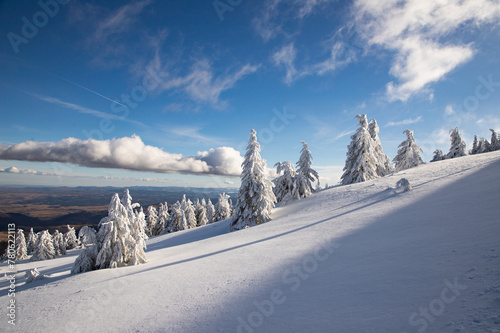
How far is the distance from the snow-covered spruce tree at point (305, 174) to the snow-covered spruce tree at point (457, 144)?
2999 cm

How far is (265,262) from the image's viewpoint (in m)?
7.75

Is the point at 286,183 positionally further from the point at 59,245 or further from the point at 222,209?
the point at 59,245

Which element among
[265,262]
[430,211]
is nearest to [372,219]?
[430,211]

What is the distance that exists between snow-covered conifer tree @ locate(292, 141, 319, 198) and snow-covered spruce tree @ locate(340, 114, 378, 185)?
199 inches

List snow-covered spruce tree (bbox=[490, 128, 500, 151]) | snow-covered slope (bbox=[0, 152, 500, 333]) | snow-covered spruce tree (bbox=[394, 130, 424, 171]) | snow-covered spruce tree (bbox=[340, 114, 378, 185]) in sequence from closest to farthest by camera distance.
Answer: snow-covered slope (bbox=[0, 152, 500, 333])
snow-covered spruce tree (bbox=[340, 114, 378, 185])
snow-covered spruce tree (bbox=[394, 130, 424, 171])
snow-covered spruce tree (bbox=[490, 128, 500, 151])

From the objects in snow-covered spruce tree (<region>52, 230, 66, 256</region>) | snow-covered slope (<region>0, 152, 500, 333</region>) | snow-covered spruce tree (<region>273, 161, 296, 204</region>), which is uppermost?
snow-covered spruce tree (<region>273, 161, 296, 204</region>)

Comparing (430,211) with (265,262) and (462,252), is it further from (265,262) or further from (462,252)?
(265,262)

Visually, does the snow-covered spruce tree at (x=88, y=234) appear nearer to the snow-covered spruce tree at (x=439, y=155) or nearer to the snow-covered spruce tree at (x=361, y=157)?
the snow-covered spruce tree at (x=361, y=157)

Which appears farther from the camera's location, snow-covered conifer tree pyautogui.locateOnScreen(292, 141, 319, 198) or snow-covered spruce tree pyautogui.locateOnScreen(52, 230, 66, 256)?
snow-covered spruce tree pyautogui.locateOnScreen(52, 230, 66, 256)

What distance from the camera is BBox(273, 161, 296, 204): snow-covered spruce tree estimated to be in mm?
26328

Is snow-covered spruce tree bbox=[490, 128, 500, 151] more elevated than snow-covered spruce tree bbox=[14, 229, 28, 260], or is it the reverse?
snow-covered spruce tree bbox=[490, 128, 500, 151]

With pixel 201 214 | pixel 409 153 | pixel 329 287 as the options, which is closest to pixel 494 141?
pixel 409 153

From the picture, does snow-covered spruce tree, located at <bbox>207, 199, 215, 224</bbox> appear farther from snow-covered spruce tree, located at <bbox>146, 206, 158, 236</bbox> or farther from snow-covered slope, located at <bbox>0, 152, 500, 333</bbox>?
snow-covered slope, located at <bbox>0, 152, 500, 333</bbox>

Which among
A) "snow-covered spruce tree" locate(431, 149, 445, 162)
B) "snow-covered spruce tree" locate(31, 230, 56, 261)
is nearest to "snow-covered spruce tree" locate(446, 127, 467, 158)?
"snow-covered spruce tree" locate(431, 149, 445, 162)
